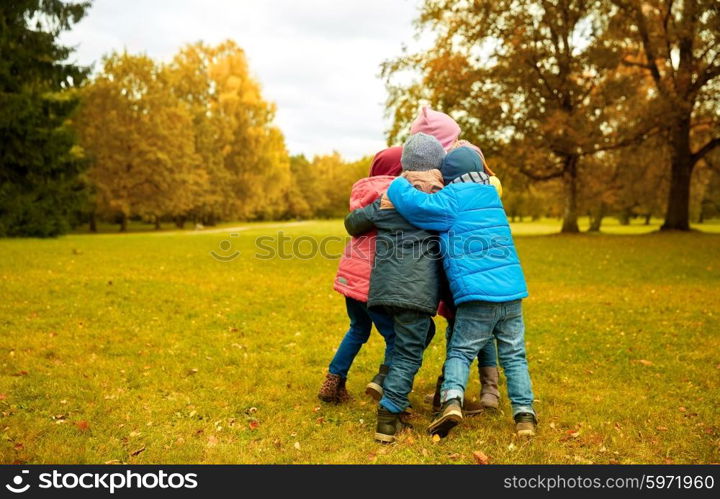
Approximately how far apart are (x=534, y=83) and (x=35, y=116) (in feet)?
76.1

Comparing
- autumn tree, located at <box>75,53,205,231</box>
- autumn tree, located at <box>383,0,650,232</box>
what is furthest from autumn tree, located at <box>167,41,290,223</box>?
autumn tree, located at <box>383,0,650,232</box>

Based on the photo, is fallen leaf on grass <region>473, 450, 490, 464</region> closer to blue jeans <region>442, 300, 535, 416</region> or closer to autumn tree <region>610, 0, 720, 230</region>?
blue jeans <region>442, 300, 535, 416</region>

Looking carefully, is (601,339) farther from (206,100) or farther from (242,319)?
(206,100)

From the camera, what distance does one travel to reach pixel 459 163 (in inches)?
170

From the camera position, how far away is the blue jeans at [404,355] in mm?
4293

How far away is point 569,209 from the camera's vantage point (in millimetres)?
29016

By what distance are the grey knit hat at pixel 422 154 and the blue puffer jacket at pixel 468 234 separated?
0.66ft

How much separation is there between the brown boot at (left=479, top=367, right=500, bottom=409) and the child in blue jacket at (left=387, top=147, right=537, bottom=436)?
1.64 ft

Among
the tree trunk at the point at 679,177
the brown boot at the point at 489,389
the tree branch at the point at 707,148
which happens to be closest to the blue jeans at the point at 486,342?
the brown boot at the point at 489,389

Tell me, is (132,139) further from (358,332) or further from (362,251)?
(362,251)

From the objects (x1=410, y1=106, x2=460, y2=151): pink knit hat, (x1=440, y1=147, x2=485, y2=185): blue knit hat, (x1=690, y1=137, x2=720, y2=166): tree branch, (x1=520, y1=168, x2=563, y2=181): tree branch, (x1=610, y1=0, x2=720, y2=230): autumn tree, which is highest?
(x1=610, y1=0, x2=720, y2=230): autumn tree

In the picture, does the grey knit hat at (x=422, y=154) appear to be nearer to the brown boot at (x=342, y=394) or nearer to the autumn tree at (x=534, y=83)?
the brown boot at (x=342, y=394)

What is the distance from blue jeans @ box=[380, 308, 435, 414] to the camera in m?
4.29
